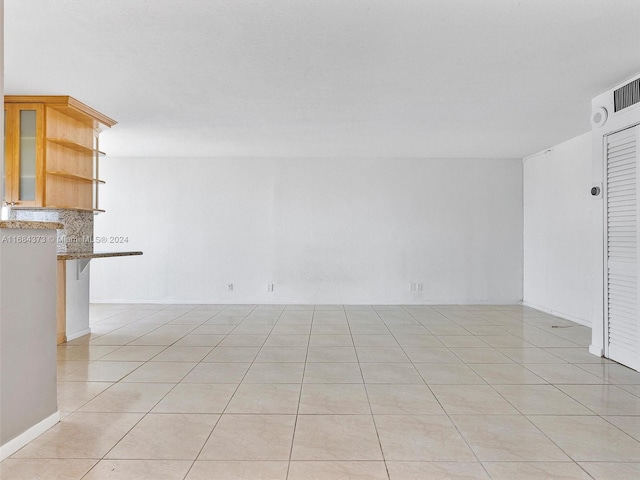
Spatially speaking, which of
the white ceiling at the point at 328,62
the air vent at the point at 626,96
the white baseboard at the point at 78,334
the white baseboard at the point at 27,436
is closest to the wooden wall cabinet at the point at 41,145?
the white ceiling at the point at 328,62

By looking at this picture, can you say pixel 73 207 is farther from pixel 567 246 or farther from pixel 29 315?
pixel 567 246

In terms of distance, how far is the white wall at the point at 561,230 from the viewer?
18.8 feet

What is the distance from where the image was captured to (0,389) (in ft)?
7.17

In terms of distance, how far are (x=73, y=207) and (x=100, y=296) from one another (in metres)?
3.04

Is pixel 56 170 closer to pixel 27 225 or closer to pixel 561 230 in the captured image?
pixel 27 225

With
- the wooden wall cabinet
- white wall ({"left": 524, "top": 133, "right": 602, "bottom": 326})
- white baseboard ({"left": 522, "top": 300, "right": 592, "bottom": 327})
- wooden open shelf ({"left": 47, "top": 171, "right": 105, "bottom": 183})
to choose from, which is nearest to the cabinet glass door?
the wooden wall cabinet

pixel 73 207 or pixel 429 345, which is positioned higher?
pixel 73 207

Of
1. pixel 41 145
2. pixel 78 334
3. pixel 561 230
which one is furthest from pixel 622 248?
pixel 41 145

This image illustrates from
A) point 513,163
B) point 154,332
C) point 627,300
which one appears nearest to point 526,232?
point 513,163

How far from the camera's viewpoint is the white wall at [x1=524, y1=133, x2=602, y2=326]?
5.73 metres

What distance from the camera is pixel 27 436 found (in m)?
2.37

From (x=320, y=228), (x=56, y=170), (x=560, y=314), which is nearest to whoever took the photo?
(x=56, y=170)

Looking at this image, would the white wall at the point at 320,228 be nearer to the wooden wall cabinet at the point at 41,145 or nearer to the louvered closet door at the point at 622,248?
the wooden wall cabinet at the point at 41,145

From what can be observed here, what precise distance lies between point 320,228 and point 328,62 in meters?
4.25
